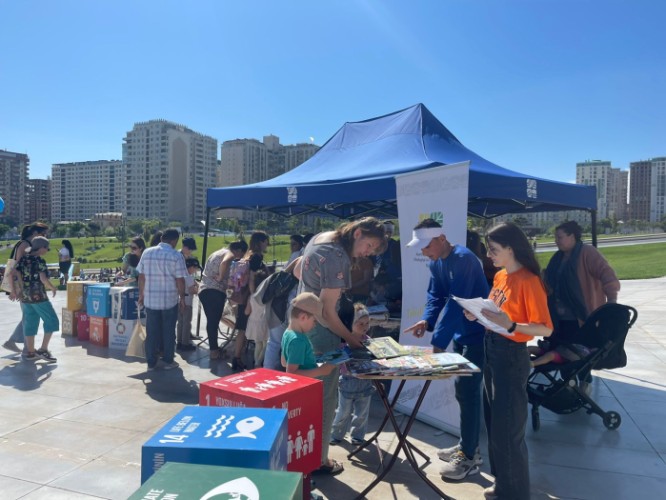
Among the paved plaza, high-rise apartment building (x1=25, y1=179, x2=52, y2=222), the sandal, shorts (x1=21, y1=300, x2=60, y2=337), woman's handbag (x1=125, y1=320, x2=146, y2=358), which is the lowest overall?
the paved plaza

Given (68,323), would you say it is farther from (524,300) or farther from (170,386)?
(524,300)

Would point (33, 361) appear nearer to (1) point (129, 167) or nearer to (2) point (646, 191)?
(1) point (129, 167)

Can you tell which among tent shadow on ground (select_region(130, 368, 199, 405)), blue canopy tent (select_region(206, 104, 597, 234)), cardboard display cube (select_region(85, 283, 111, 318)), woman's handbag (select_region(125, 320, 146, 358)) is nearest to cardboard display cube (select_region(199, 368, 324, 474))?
tent shadow on ground (select_region(130, 368, 199, 405))

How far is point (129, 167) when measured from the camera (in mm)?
120250

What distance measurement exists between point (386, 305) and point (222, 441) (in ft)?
13.6

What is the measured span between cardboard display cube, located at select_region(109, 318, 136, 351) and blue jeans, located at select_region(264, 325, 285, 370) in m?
4.00

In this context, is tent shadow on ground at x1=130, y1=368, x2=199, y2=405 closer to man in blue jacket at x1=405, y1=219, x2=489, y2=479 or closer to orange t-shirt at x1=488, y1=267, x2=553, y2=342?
man in blue jacket at x1=405, y1=219, x2=489, y2=479

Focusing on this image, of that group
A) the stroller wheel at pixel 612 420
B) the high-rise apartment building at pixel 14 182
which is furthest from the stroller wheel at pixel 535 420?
the high-rise apartment building at pixel 14 182

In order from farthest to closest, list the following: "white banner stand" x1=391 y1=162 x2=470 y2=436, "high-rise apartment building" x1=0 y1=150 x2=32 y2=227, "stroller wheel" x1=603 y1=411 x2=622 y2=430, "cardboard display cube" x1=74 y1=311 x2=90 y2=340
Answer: "high-rise apartment building" x1=0 y1=150 x2=32 y2=227 → "cardboard display cube" x1=74 y1=311 x2=90 y2=340 → "stroller wheel" x1=603 y1=411 x2=622 y2=430 → "white banner stand" x1=391 y1=162 x2=470 y2=436

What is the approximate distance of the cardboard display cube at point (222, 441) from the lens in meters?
1.75

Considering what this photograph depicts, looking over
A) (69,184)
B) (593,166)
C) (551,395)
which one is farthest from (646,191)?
(69,184)

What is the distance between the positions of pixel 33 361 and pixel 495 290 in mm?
6044

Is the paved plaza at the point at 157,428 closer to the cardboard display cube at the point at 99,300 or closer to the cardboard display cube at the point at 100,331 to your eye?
the cardboard display cube at the point at 100,331

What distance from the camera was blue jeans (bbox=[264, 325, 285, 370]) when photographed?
12.5ft
